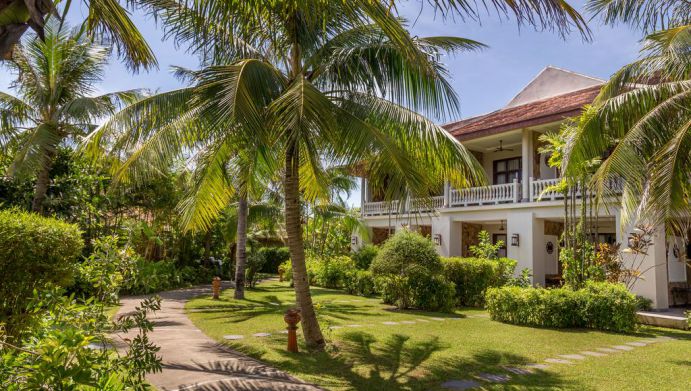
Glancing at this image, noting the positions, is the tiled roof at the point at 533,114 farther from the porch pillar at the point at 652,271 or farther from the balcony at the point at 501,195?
the porch pillar at the point at 652,271

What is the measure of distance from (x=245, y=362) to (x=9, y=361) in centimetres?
446

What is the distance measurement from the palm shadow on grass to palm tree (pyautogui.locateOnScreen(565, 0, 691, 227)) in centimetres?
273

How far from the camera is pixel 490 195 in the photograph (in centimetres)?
1817

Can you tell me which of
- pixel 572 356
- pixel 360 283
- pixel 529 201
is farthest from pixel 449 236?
pixel 572 356

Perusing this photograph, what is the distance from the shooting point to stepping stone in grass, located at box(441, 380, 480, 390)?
19.2 ft

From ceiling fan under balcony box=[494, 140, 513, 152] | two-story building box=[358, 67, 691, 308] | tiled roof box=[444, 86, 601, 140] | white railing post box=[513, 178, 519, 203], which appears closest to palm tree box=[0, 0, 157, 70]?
two-story building box=[358, 67, 691, 308]

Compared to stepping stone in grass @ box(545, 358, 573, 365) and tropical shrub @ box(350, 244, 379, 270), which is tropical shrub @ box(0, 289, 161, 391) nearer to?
stepping stone in grass @ box(545, 358, 573, 365)

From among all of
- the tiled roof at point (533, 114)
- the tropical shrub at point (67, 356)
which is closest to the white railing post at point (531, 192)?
the tiled roof at point (533, 114)

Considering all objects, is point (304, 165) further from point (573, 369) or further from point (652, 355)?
point (652, 355)

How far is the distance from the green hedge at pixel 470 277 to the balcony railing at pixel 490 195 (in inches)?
128

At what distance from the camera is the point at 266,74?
6941 mm

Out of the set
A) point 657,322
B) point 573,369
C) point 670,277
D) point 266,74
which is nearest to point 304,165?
point 266,74

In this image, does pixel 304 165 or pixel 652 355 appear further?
pixel 304 165

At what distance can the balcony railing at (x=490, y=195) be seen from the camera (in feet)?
56.2
